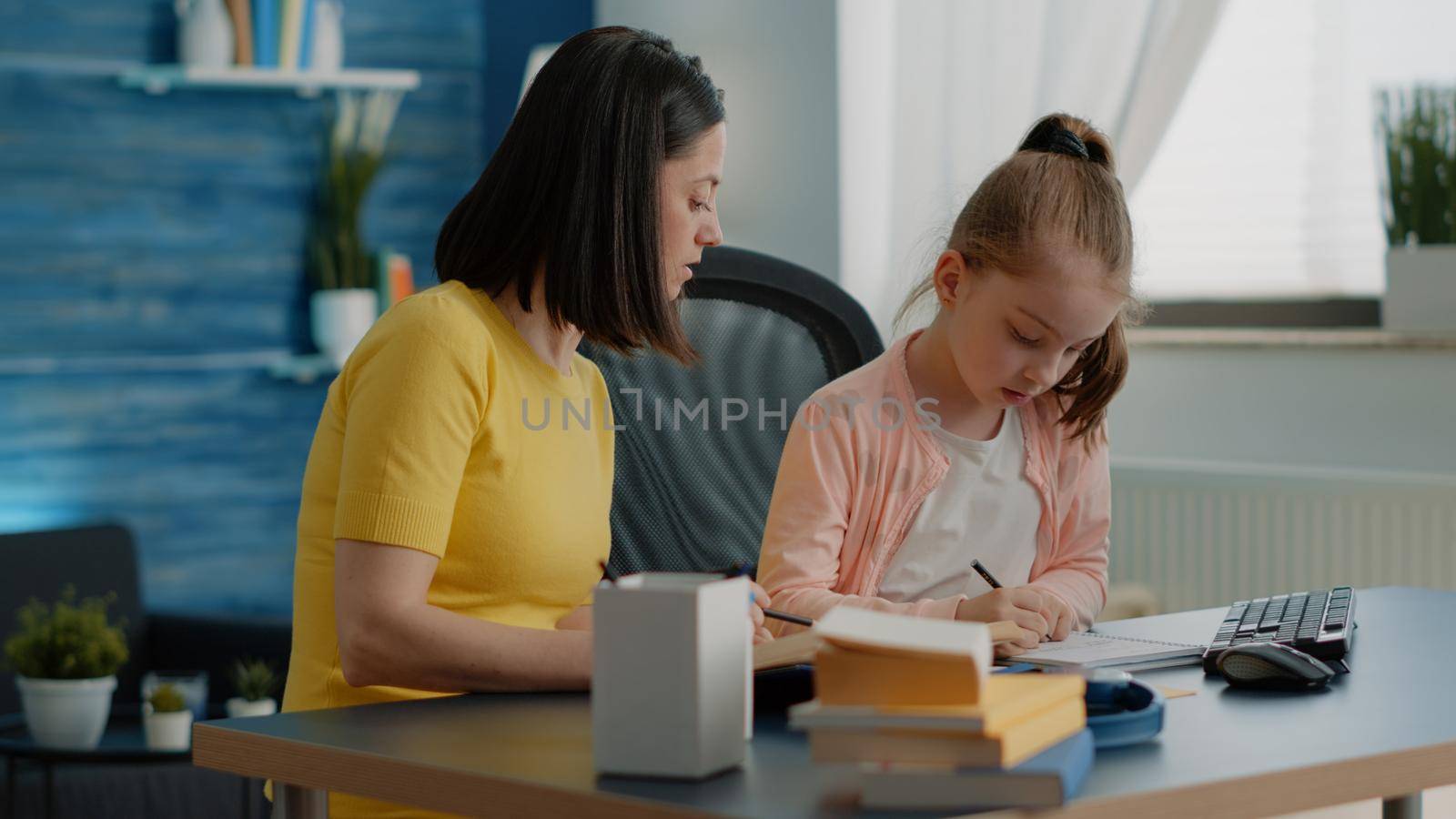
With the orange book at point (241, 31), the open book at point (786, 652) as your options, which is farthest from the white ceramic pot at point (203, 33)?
the open book at point (786, 652)

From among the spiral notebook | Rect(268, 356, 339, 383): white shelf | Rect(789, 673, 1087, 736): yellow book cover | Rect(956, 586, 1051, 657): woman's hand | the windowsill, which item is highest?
Rect(789, 673, 1087, 736): yellow book cover

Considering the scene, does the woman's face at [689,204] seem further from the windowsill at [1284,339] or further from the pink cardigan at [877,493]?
the windowsill at [1284,339]

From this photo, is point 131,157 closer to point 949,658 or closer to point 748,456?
point 748,456

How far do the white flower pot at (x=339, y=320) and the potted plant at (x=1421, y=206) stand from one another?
87.0 inches

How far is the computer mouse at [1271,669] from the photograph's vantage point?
117 cm

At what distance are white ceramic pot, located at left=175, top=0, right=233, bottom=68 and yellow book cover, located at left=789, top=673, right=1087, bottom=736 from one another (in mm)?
3229

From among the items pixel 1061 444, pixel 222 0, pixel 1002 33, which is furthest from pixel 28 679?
pixel 1002 33

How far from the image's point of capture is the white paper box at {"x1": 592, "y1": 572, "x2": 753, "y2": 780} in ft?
2.89

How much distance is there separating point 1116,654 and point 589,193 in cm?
56

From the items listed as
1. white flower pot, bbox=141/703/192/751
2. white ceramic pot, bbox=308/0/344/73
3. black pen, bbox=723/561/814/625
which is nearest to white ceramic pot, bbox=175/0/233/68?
white ceramic pot, bbox=308/0/344/73

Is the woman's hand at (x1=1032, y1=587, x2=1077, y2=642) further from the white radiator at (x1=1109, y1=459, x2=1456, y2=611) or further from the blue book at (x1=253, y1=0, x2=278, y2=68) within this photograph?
the blue book at (x1=253, y1=0, x2=278, y2=68)

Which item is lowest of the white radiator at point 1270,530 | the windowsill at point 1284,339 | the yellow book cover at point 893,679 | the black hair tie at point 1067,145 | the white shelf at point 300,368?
the white radiator at point 1270,530

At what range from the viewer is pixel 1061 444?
5.65 ft

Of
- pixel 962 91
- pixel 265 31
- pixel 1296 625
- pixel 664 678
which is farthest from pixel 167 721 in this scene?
pixel 664 678
